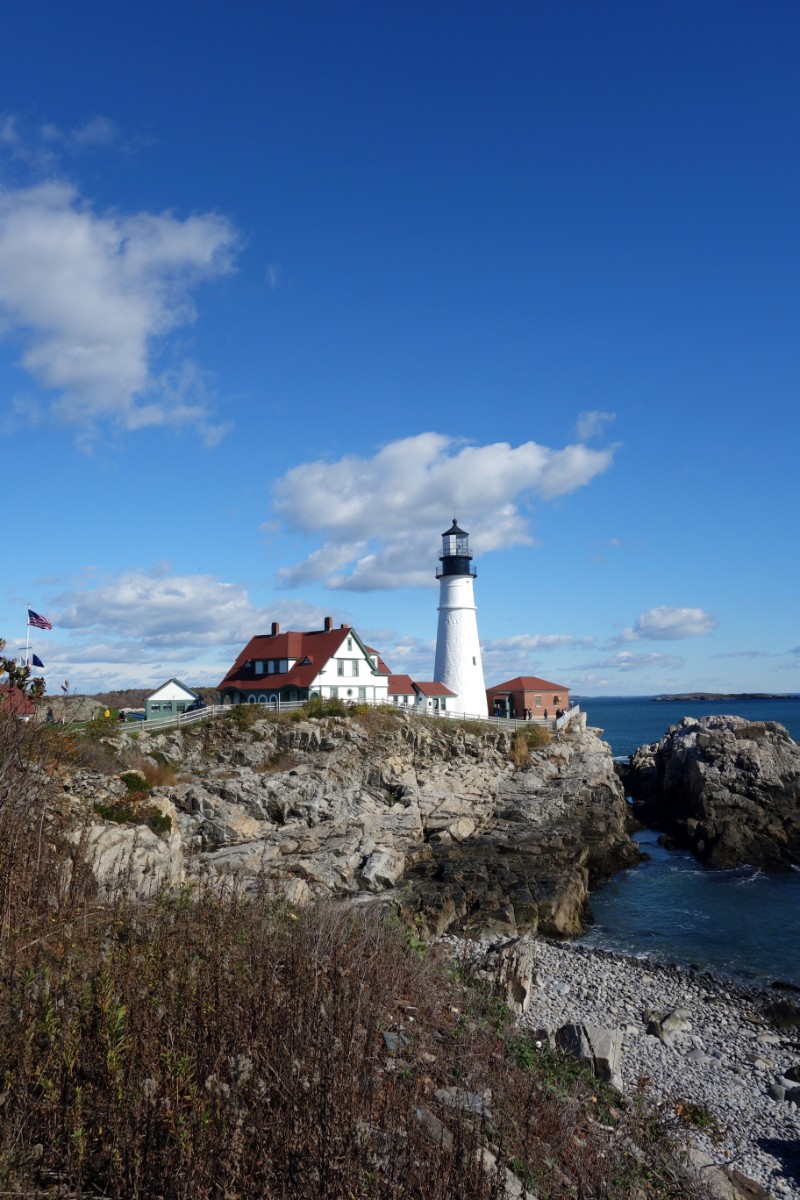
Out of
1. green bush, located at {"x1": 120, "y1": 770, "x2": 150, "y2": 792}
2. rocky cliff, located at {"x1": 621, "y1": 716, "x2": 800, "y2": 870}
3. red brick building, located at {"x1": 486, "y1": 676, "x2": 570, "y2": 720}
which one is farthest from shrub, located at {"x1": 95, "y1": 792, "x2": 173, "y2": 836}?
red brick building, located at {"x1": 486, "y1": 676, "x2": 570, "y2": 720}

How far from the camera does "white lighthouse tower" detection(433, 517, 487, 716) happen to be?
51.1m

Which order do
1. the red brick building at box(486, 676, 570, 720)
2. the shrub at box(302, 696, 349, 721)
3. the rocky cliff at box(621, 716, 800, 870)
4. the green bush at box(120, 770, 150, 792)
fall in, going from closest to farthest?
the green bush at box(120, 770, 150, 792)
the rocky cliff at box(621, 716, 800, 870)
the shrub at box(302, 696, 349, 721)
the red brick building at box(486, 676, 570, 720)

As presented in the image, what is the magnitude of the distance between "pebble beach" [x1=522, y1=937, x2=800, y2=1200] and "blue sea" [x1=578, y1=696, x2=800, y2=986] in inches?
60.5

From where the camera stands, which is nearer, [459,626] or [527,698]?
[459,626]

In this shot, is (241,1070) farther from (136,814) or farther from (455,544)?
(455,544)

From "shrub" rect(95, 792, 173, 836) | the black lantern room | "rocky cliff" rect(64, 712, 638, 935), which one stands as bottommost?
"rocky cliff" rect(64, 712, 638, 935)

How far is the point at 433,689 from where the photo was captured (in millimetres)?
50719

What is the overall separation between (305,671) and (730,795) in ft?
81.0

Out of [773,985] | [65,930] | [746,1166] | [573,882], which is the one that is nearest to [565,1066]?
[746,1166]

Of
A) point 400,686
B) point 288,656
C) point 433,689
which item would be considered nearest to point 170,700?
point 288,656

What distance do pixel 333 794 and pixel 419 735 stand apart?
30.2 ft

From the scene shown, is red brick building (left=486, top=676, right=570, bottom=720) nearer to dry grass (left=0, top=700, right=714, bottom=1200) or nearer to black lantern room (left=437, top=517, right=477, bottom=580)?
black lantern room (left=437, top=517, right=477, bottom=580)

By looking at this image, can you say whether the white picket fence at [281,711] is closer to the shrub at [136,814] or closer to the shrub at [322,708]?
the shrub at [322,708]

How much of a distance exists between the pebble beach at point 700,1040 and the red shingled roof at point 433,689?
30586 mm
